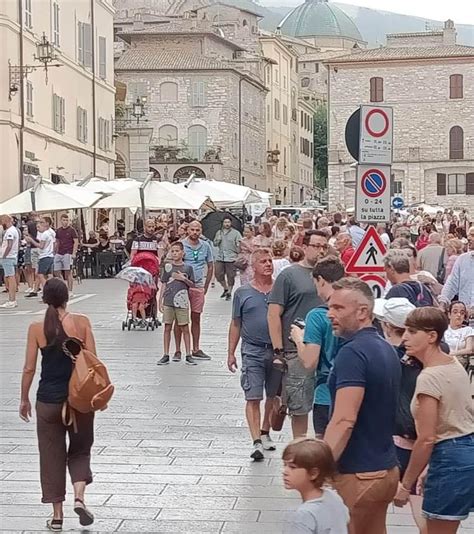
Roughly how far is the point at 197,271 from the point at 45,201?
10.4m

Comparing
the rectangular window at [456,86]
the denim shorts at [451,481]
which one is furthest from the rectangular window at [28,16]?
the rectangular window at [456,86]

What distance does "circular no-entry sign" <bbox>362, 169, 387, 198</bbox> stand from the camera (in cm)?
1102

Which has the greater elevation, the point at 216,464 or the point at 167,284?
the point at 167,284

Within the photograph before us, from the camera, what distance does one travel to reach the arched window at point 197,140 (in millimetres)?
78438

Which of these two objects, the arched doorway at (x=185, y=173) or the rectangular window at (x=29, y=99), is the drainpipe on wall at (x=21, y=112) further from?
the arched doorway at (x=185, y=173)

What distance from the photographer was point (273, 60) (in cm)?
9625

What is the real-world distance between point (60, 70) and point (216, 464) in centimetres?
3209

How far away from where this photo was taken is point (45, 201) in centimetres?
2445

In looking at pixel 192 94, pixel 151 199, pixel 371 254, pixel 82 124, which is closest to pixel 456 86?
pixel 192 94

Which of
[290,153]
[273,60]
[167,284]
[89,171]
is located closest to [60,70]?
[89,171]

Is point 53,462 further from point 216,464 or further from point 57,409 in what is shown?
point 216,464

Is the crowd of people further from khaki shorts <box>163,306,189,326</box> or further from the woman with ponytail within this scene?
khaki shorts <box>163,306,189,326</box>

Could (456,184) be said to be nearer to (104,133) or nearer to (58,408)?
(104,133)

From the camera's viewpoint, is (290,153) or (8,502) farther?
(290,153)
